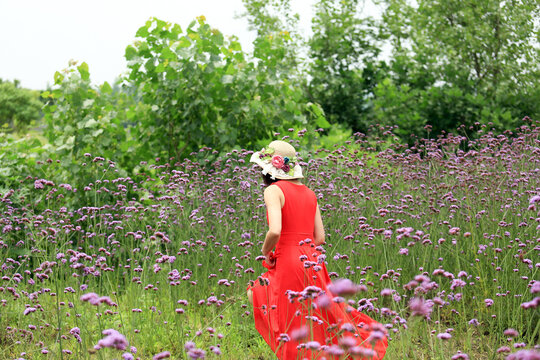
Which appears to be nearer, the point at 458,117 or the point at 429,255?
the point at 429,255

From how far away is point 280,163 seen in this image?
375 centimetres

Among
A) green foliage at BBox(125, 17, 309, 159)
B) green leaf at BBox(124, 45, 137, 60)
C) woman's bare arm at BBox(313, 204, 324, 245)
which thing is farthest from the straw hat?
green leaf at BBox(124, 45, 137, 60)

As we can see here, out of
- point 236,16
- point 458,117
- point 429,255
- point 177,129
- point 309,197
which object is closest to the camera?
point 309,197

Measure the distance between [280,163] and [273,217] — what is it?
1.52 feet

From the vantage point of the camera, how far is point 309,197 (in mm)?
3734

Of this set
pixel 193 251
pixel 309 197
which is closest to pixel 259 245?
pixel 193 251

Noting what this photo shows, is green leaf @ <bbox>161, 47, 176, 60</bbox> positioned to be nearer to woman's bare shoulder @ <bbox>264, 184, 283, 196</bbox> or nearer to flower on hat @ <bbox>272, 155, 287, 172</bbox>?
flower on hat @ <bbox>272, 155, 287, 172</bbox>

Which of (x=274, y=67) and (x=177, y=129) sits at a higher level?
(x=274, y=67)

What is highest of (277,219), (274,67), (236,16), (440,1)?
(236,16)

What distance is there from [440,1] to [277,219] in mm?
13087

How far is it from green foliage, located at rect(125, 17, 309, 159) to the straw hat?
353cm

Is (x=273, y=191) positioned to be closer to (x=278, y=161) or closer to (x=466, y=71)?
(x=278, y=161)

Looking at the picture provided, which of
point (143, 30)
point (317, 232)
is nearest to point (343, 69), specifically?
point (143, 30)

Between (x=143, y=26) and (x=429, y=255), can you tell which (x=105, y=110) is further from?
(x=429, y=255)
